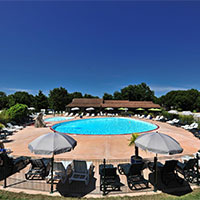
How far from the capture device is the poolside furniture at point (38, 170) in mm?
5117

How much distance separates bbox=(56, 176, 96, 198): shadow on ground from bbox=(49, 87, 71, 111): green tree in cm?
4346

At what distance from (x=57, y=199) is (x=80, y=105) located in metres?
31.7

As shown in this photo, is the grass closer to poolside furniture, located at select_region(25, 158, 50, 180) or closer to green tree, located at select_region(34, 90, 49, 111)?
poolside furniture, located at select_region(25, 158, 50, 180)

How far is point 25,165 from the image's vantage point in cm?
607

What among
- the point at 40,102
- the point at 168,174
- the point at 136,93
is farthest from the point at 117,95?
the point at 168,174

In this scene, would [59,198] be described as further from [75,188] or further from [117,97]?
[117,97]

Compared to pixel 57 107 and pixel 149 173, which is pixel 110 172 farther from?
pixel 57 107

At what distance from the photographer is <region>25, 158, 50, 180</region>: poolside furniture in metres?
5.12

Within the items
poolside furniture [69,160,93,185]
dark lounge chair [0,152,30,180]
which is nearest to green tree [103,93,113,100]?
dark lounge chair [0,152,30,180]

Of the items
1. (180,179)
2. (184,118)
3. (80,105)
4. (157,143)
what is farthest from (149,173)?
(80,105)

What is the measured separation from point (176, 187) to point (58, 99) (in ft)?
149

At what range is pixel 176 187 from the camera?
466cm

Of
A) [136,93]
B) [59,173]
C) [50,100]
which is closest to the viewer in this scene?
[59,173]

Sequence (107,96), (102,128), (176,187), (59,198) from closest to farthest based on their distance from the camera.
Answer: (59,198)
(176,187)
(102,128)
(107,96)
